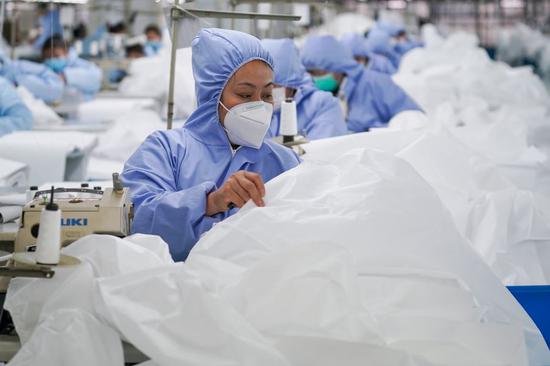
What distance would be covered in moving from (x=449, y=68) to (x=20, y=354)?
21.1 feet

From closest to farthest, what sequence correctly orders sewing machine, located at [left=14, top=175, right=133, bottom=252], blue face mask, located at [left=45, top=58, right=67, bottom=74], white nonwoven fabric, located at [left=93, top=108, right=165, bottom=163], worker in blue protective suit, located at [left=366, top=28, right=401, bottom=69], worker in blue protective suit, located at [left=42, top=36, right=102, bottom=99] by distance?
1. sewing machine, located at [left=14, top=175, right=133, bottom=252]
2. white nonwoven fabric, located at [left=93, top=108, right=165, bottom=163]
3. blue face mask, located at [left=45, top=58, right=67, bottom=74]
4. worker in blue protective suit, located at [left=42, top=36, right=102, bottom=99]
5. worker in blue protective suit, located at [left=366, top=28, right=401, bottom=69]

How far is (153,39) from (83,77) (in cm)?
342

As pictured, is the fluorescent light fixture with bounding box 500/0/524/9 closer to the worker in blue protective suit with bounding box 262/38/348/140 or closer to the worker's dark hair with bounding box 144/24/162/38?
the worker's dark hair with bounding box 144/24/162/38

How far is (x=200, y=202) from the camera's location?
2281 millimetres

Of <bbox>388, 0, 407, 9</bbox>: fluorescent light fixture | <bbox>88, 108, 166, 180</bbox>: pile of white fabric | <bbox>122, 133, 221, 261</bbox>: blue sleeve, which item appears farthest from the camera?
<bbox>388, 0, 407, 9</bbox>: fluorescent light fixture

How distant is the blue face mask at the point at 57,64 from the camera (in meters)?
7.03

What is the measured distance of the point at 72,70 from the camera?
7406mm

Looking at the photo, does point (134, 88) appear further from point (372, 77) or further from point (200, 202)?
point (200, 202)

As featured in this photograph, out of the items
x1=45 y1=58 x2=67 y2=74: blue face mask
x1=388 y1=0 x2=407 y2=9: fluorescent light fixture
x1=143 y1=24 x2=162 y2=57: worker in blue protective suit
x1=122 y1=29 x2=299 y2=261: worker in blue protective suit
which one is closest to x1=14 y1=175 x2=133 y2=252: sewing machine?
x1=122 y1=29 x2=299 y2=261: worker in blue protective suit

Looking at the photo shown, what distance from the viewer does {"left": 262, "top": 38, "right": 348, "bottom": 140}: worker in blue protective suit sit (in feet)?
13.2

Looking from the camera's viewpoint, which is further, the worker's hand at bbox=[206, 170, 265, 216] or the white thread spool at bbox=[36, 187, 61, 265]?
the worker's hand at bbox=[206, 170, 265, 216]

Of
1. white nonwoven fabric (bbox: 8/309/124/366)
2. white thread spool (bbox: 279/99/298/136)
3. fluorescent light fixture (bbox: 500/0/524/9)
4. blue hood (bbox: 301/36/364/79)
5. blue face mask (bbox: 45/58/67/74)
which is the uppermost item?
fluorescent light fixture (bbox: 500/0/524/9)

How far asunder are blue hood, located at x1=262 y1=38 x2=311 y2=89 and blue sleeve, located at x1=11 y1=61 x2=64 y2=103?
8.31 feet

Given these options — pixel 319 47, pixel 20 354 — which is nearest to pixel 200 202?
pixel 20 354
